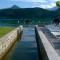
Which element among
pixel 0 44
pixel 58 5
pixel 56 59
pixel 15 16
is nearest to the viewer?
pixel 56 59

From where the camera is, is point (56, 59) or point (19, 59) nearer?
point (56, 59)

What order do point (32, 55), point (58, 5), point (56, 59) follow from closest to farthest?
point (56, 59), point (32, 55), point (58, 5)

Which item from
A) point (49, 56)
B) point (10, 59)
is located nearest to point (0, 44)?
point (10, 59)

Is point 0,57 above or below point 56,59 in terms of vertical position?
below

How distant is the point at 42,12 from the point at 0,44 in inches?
7123

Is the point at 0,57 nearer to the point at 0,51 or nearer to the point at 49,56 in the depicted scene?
the point at 0,51

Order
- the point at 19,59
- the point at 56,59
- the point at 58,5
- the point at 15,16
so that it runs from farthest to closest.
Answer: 1. the point at 15,16
2. the point at 58,5
3. the point at 19,59
4. the point at 56,59

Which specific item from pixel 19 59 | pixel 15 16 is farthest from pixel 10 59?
pixel 15 16

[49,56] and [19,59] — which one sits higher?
[49,56]

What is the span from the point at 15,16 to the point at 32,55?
174 metres

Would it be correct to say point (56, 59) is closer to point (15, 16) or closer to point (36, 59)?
point (36, 59)

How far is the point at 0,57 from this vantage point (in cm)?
1941

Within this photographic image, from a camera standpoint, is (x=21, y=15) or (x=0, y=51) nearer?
(x=0, y=51)

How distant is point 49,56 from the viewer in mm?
12094
